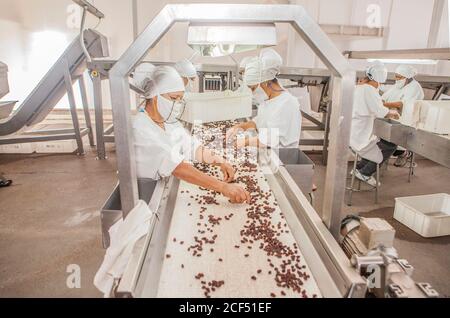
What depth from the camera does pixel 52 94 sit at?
5.02 metres

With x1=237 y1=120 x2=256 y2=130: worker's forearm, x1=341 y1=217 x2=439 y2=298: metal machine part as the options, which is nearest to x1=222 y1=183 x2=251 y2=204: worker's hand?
x1=341 y1=217 x2=439 y2=298: metal machine part

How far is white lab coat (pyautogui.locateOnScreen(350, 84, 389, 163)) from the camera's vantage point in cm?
389

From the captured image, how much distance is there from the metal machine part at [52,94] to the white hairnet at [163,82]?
3.59m

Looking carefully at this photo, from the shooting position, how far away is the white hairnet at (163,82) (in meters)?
1.83

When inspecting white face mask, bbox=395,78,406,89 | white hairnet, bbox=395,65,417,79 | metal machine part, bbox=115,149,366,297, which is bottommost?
metal machine part, bbox=115,149,366,297

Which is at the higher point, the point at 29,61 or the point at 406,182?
the point at 29,61

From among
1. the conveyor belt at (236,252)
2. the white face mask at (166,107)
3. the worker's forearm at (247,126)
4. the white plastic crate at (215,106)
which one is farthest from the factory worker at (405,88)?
the white face mask at (166,107)

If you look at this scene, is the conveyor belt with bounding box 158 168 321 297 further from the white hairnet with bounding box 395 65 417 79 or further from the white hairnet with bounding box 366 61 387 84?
the white hairnet with bounding box 395 65 417 79

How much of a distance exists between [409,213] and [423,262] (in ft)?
2.12

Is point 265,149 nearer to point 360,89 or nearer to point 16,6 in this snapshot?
point 360,89

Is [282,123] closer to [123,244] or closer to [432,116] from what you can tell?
[432,116]

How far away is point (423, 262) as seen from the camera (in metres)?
2.63

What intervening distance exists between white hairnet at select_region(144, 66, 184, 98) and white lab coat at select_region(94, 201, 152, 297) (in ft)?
2.61
